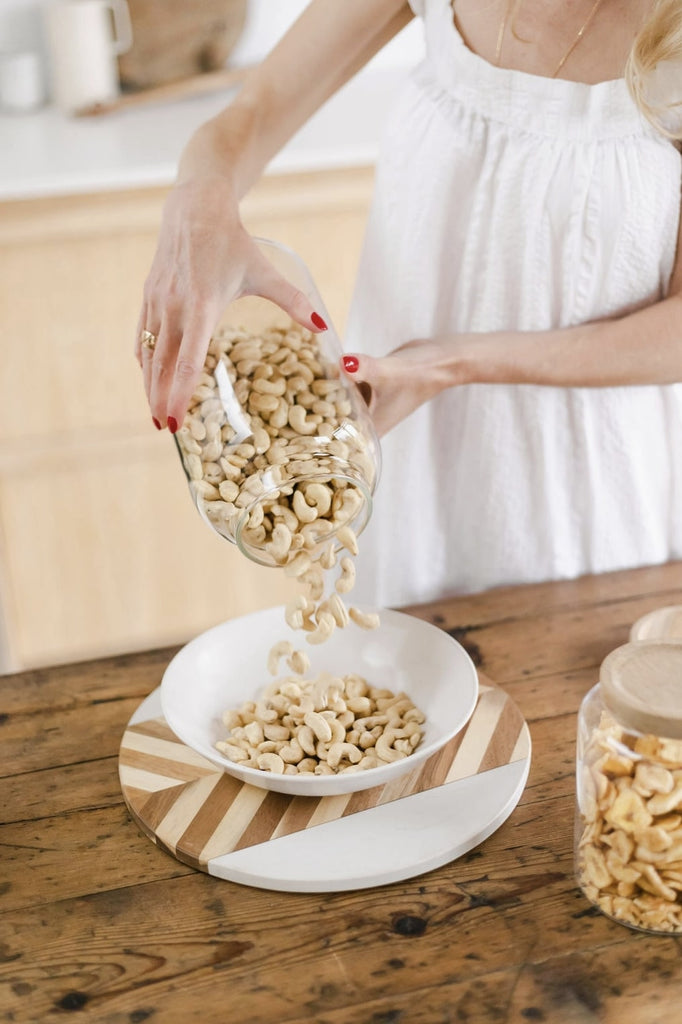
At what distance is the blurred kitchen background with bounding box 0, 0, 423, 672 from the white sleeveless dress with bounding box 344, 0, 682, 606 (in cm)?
67

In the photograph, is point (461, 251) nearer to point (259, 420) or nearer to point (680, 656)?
point (259, 420)

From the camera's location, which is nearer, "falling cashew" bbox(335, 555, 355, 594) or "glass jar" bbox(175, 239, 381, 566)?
"glass jar" bbox(175, 239, 381, 566)

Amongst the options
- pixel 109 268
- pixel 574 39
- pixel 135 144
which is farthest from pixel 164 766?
pixel 135 144

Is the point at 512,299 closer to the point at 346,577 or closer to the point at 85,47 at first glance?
the point at 346,577

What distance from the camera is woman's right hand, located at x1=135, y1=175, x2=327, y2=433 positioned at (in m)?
0.77

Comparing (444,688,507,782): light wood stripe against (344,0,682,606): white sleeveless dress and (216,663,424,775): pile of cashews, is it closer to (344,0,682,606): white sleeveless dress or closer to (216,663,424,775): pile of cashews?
(216,663,424,775): pile of cashews

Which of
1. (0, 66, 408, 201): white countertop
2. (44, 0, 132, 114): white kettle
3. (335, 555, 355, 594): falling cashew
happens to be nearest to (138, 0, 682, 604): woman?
(335, 555, 355, 594): falling cashew

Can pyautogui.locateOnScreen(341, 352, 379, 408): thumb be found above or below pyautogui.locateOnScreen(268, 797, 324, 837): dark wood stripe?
above

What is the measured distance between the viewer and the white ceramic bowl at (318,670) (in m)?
0.83

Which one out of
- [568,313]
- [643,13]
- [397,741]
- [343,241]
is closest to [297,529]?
[397,741]

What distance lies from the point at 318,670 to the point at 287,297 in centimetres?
33

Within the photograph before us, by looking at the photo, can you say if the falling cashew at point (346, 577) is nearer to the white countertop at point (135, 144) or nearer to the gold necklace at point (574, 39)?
the gold necklace at point (574, 39)

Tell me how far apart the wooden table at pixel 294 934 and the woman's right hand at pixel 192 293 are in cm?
30

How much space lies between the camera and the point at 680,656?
0.67m
